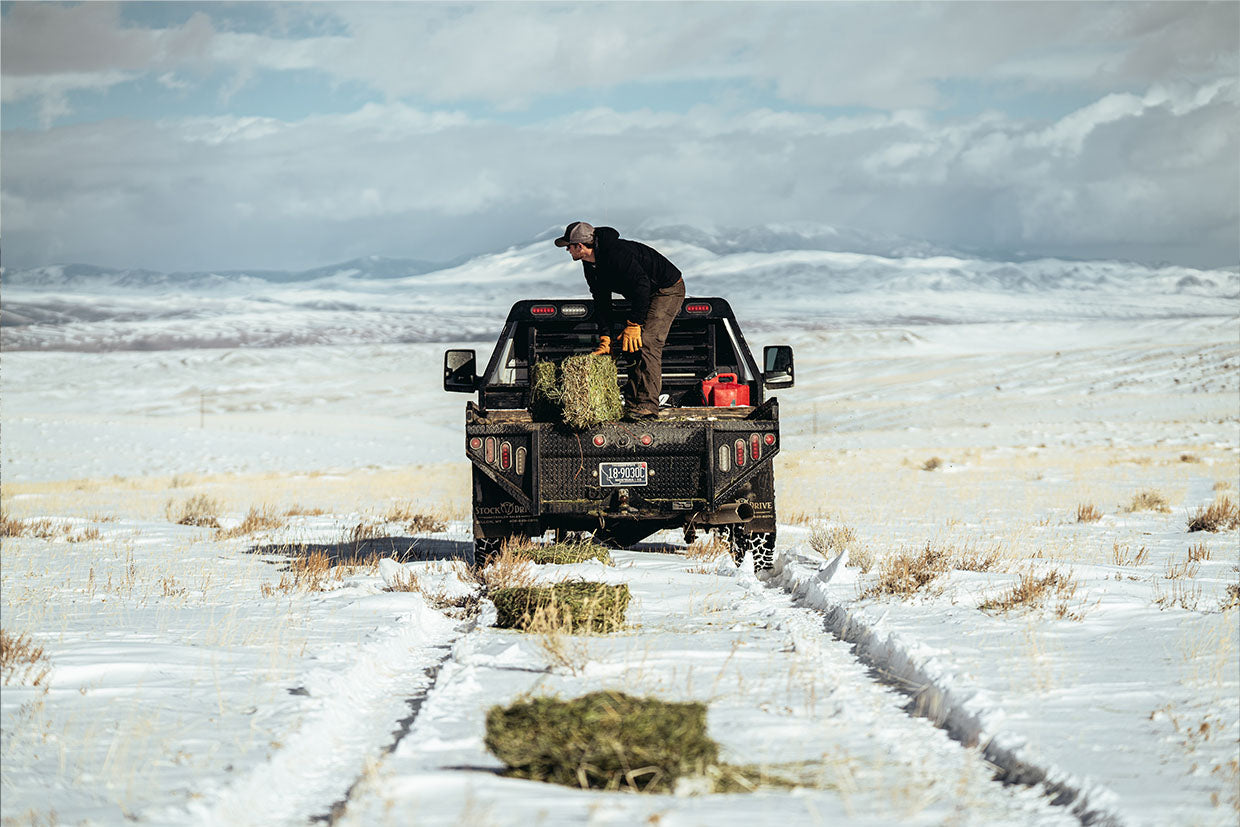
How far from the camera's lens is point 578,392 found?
956 centimetres

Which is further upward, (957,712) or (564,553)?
(564,553)

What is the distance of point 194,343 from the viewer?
168125 mm

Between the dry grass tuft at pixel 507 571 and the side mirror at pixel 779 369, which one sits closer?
the dry grass tuft at pixel 507 571

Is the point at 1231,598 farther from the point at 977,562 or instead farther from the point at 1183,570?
the point at 977,562

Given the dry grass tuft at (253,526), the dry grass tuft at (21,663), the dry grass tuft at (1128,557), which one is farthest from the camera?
the dry grass tuft at (253,526)

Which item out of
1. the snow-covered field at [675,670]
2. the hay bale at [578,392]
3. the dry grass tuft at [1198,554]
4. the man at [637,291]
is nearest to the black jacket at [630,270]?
the man at [637,291]

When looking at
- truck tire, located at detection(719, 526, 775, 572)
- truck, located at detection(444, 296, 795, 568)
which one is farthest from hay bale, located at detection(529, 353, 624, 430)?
truck tire, located at detection(719, 526, 775, 572)

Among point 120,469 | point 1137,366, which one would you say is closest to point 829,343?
point 1137,366

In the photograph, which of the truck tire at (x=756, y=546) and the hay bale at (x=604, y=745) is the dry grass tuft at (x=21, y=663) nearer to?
the hay bale at (x=604, y=745)

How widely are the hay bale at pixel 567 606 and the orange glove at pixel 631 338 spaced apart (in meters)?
2.35

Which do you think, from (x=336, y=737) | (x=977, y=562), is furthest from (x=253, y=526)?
(x=336, y=737)

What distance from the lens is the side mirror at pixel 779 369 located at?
11.1 metres

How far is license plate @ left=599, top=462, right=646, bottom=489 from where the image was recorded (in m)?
9.95

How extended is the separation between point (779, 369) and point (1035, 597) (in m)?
3.48
